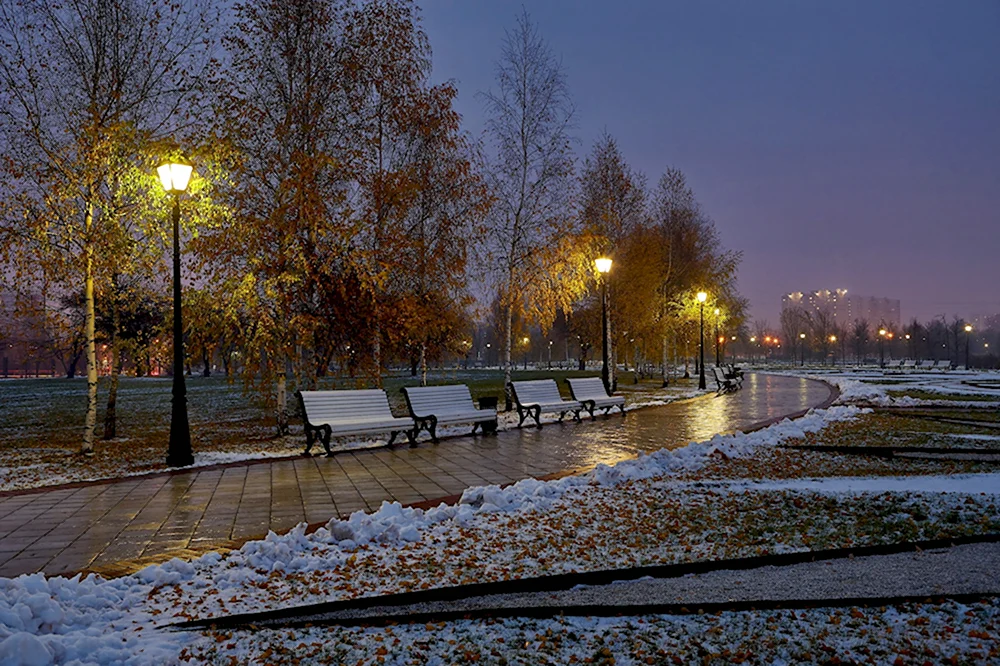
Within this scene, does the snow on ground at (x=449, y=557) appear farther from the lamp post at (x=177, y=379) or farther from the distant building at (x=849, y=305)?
the distant building at (x=849, y=305)

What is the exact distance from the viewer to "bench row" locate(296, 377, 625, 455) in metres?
9.87

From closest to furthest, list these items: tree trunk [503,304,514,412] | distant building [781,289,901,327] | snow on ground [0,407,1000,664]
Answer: snow on ground [0,407,1000,664]
tree trunk [503,304,514,412]
distant building [781,289,901,327]

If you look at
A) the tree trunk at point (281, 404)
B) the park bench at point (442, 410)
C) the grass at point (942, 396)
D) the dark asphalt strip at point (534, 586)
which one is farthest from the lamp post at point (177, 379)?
the grass at point (942, 396)

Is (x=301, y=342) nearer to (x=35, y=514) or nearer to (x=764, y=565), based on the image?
(x=35, y=514)

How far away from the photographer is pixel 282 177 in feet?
Answer: 41.3

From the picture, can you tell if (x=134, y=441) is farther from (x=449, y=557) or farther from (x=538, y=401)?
(x=449, y=557)

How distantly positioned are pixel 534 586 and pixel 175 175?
26.1ft

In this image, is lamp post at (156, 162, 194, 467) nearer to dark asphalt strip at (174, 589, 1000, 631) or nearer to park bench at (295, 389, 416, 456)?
park bench at (295, 389, 416, 456)

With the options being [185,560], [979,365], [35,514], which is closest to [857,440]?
[185,560]

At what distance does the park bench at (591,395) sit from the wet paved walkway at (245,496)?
9.48 feet

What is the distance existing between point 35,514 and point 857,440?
36.6 ft

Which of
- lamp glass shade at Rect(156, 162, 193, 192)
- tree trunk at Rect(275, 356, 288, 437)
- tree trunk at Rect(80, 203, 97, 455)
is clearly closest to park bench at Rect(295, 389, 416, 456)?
tree trunk at Rect(275, 356, 288, 437)

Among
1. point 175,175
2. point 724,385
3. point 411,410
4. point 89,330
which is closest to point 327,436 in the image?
point 411,410

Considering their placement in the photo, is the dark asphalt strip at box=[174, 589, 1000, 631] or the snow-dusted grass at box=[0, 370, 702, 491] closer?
the dark asphalt strip at box=[174, 589, 1000, 631]
